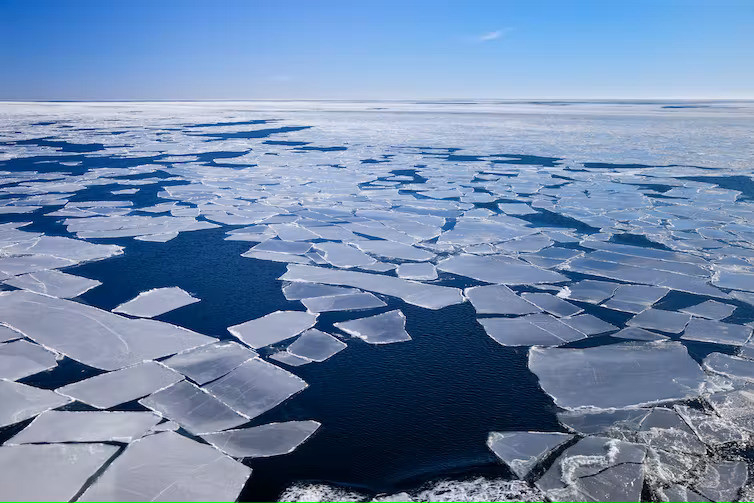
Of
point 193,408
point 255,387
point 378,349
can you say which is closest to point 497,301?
point 378,349

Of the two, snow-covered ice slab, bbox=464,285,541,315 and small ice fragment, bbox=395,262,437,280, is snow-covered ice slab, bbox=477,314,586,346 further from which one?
small ice fragment, bbox=395,262,437,280

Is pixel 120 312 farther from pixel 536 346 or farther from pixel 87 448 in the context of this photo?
pixel 536 346

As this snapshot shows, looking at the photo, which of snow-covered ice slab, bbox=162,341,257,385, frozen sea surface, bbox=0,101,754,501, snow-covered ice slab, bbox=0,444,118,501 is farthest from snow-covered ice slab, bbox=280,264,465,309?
snow-covered ice slab, bbox=0,444,118,501

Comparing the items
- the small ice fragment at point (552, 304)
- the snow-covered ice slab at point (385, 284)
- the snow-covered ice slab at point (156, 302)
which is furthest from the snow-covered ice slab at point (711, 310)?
the snow-covered ice slab at point (156, 302)

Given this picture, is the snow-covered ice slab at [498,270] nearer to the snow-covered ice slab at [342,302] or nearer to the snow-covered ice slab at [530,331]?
the snow-covered ice slab at [530,331]

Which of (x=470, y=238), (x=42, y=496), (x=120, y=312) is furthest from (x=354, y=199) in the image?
(x=42, y=496)

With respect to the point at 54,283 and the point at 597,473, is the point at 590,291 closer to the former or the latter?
the point at 597,473
